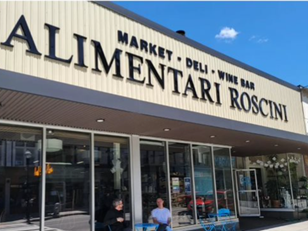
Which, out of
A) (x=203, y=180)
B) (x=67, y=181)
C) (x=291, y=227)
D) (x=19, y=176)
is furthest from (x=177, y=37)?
(x=291, y=227)

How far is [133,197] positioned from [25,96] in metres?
4.33

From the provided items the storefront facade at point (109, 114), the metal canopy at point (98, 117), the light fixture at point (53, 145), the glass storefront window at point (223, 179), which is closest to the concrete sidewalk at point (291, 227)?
the glass storefront window at point (223, 179)

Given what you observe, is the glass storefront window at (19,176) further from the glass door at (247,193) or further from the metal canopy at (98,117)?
the glass door at (247,193)

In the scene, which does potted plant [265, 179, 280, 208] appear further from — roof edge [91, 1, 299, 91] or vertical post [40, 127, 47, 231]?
vertical post [40, 127, 47, 231]

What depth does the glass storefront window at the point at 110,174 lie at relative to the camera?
25.5 feet

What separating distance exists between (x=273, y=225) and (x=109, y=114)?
8.38 metres

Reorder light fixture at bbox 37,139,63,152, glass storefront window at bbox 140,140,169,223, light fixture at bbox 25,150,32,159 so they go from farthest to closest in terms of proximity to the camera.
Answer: glass storefront window at bbox 140,140,169,223
light fixture at bbox 37,139,63,152
light fixture at bbox 25,150,32,159

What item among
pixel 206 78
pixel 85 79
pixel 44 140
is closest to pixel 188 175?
pixel 206 78

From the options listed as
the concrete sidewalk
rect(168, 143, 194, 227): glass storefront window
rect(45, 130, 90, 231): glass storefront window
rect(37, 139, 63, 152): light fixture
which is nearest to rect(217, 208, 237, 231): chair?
the concrete sidewalk

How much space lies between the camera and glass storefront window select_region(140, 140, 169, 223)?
28.8ft

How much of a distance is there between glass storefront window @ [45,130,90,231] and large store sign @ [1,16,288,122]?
203 centimetres

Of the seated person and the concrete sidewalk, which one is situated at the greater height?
the seated person

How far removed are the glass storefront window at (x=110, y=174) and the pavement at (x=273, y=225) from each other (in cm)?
473

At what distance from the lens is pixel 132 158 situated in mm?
8594
